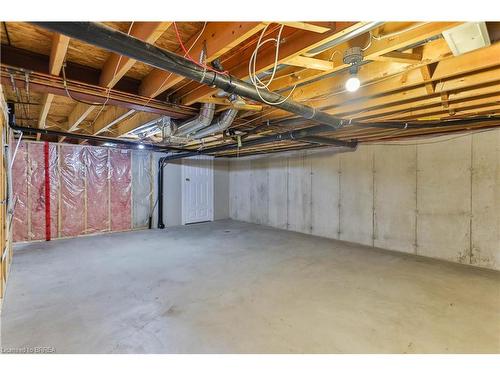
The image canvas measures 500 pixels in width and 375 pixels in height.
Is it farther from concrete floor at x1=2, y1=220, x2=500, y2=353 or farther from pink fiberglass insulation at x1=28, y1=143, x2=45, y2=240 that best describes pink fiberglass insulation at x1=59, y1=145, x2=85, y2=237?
concrete floor at x1=2, y1=220, x2=500, y2=353

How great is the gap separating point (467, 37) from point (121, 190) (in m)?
6.53

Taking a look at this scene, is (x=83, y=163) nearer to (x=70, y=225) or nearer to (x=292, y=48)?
(x=70, y=225)

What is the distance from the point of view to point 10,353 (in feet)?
5.79

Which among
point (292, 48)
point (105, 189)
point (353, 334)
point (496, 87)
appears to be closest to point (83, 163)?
point (105, 189)

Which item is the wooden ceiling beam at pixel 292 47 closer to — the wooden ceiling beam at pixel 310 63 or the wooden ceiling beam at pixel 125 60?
the wooden ceiling beam at pixel 310 63

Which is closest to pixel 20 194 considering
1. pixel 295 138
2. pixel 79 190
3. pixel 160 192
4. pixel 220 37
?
pixel 79 190

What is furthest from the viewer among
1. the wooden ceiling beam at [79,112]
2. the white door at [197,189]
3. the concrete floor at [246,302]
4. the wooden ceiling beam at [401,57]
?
the white door at [197,189]

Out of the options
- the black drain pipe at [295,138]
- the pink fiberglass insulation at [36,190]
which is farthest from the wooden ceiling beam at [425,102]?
the pink fiberglass insulation at [36,190]

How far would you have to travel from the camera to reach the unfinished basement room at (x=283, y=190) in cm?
162

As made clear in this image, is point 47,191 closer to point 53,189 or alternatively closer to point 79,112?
point 53,189

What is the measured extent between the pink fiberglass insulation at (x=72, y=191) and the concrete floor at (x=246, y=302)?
1047mm

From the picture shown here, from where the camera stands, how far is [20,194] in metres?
4.84

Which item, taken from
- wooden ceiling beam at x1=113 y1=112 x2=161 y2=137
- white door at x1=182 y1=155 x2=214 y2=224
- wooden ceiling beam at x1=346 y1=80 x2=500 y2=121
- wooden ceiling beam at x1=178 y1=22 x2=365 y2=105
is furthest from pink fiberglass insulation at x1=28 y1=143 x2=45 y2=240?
wooden ceiling beam at x1=346 y1=80 x2=500 y2=121

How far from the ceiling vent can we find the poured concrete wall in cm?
313
